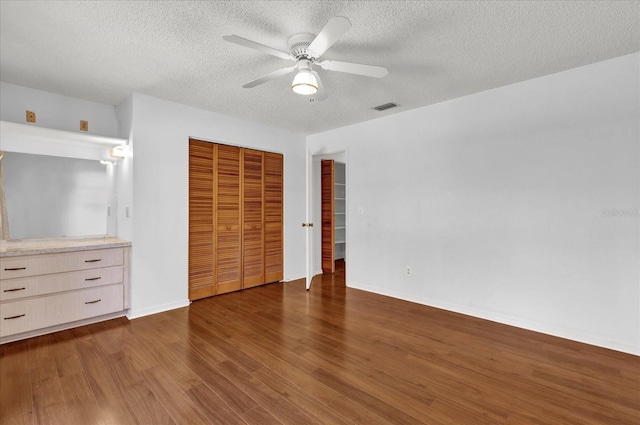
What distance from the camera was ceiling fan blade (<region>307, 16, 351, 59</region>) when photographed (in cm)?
158

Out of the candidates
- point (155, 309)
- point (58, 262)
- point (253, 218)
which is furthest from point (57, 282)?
point (253, 218)

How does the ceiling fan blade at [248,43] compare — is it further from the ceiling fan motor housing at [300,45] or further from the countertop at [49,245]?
the countertop at [49,245]

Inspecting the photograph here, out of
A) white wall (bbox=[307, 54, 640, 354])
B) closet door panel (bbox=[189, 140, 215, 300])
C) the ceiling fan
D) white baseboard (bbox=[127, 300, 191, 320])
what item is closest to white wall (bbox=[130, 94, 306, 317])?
white baseboard (bbox=[127, 300, 191, 320])

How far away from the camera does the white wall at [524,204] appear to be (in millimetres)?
2475

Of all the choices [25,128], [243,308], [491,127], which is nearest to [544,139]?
[491,127]

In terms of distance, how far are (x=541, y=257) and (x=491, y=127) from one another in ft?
4.65

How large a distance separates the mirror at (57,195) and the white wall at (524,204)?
11.7 ft

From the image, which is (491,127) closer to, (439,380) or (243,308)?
(439,380)

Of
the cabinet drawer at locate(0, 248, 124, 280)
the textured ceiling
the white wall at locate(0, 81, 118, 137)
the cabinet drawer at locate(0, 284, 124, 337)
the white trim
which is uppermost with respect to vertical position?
the textured ceiling

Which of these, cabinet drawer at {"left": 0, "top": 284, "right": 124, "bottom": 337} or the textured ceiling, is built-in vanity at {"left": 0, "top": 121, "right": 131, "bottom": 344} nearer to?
cabinet drawer at {"left": 0, "top": 284, "right": 124, "bottom": 337}

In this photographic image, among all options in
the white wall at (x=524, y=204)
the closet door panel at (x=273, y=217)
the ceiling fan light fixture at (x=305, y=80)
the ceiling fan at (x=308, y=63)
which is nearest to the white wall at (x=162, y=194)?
the closet door panel at (x=273, y=217)

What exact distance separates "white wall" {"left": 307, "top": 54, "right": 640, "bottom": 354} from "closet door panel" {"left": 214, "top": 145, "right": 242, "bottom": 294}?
1.99 metres

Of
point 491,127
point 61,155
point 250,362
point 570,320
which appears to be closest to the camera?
point 250,362

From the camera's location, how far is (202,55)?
2.44 metres
